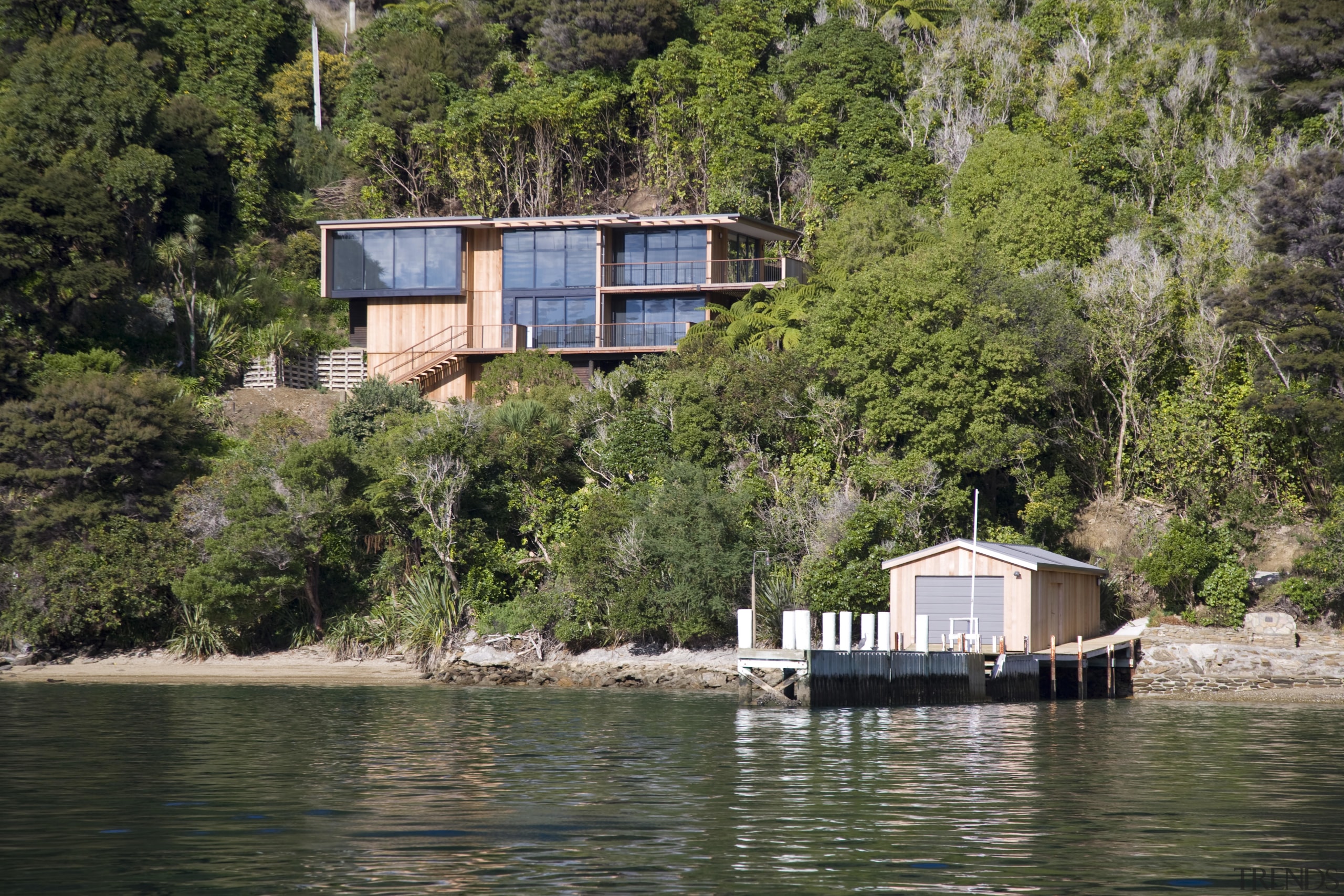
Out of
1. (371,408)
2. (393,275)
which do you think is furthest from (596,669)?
(393,275)

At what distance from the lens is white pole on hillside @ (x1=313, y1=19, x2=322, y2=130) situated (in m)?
76.1

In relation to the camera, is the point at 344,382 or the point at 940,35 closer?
the point at 344,382

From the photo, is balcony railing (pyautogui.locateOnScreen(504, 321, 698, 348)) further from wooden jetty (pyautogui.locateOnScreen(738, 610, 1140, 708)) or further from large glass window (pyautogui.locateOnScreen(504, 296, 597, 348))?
wooden jetty (pyautogui.locateOnScreen(738, 610, 1140, 708))

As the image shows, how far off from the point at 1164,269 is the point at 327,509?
88.1 ft

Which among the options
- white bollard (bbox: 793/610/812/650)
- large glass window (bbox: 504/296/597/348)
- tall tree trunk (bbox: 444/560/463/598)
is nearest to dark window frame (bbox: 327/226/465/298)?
large glass window (bbox: 504/296/597/348)

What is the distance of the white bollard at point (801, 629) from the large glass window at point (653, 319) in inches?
961

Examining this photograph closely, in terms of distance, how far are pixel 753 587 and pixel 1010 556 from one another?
6682mm

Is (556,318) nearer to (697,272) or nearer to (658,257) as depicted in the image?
(658,257)

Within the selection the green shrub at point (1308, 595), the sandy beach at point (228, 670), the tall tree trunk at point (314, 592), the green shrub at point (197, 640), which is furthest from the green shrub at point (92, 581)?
the green shrub at point (1308, 595)

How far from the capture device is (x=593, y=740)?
23188 mm

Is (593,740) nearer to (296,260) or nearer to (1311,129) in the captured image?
(1311,129)

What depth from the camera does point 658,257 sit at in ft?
181

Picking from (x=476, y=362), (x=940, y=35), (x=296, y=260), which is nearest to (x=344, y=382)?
(x=476, y=362)

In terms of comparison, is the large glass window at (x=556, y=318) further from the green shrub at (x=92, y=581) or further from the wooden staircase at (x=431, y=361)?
the green shrub at (x=92, y=581)
